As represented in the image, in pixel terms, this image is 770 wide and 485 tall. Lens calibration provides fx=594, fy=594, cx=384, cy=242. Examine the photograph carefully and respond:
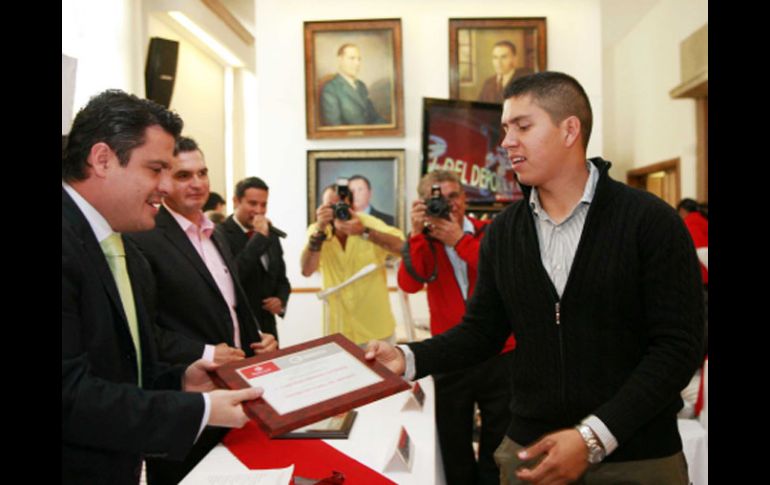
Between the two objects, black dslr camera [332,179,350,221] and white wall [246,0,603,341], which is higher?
white wall [246,0,603,341]

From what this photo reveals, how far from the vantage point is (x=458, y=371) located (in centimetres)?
287

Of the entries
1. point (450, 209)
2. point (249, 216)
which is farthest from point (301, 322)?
point (450, 209)

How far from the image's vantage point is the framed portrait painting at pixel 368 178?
5.71m

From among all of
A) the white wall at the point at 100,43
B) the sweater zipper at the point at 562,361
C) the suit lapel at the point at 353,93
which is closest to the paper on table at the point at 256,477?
the sweater zipper at the point at 562,361

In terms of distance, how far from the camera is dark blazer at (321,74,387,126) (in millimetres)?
5738

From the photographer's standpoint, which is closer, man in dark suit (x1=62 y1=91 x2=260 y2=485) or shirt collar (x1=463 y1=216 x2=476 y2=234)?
man in dark suit (x1=62 y1=91 x2=260 y2=485)

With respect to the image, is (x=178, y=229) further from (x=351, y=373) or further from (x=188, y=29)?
(x=188, y=29)

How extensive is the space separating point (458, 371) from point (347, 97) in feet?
11.8

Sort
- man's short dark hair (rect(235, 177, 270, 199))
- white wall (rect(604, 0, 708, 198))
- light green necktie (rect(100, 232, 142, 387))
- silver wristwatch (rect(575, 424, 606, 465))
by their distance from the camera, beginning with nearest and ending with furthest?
silver wristwatch (rect(575, 424, 606, 465)) → light green necktie (rect(100, 232, 142, 387)) → man's short dark hair (rect(235, 177, 270, 199)) → white wall (rect(604, 0, 708, 198))

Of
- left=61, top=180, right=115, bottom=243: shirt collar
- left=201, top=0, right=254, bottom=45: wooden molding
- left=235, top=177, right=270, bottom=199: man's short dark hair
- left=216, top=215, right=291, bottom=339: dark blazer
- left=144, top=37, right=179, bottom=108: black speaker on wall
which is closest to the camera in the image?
left=61, top=180, right=115, bottom=243: shirt collar

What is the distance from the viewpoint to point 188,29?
6.38m

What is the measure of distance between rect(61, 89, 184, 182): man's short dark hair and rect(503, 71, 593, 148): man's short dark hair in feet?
3.56

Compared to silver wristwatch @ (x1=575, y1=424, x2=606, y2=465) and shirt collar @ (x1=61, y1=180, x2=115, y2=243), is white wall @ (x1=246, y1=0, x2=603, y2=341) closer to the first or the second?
shirt collar @ (x1=61, y1=180, x2=115, y2=243)

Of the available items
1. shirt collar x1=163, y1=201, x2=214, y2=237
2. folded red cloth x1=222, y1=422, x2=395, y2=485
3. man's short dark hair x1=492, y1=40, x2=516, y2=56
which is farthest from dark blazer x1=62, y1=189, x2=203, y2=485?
man's short dark hair x1=492, y1=40, x2=516, y2=56
